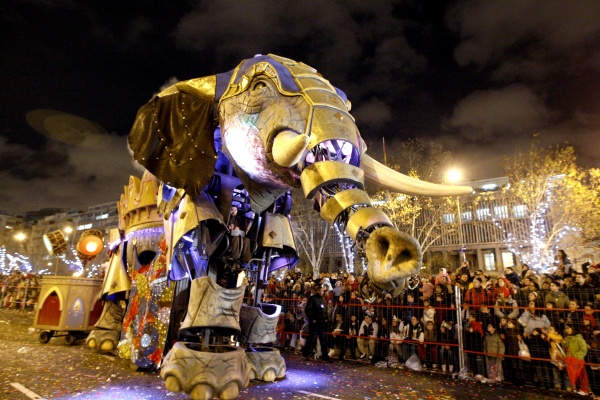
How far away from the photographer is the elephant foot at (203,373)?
3072 mm

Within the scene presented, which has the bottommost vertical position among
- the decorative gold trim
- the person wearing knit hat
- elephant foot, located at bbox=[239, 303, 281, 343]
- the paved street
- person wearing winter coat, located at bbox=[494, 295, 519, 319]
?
the paved street

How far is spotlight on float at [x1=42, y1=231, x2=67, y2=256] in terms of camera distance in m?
9.68

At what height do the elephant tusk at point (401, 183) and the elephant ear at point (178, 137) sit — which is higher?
the elephant ear at point (178, 137)

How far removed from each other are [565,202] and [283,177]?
19620 mm

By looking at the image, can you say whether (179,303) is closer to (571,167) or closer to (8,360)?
(8,360)

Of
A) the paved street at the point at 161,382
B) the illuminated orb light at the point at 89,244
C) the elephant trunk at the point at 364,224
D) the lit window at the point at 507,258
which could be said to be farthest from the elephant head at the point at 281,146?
the lit window at the point at 507,258

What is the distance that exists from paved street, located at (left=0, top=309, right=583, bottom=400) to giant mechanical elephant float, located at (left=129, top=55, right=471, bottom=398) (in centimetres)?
58

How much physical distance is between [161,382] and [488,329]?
5051 mm

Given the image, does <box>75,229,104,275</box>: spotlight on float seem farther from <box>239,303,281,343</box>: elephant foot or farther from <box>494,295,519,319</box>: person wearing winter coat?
<box>494,295,519,319</box>: person wearing winter coat

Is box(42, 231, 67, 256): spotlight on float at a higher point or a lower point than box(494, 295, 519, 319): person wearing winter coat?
higher

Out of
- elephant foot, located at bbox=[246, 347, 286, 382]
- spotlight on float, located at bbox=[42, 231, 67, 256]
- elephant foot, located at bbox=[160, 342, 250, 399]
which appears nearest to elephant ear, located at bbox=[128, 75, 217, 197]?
elephant foot, located at bbox=[160, 342, 250, 399]

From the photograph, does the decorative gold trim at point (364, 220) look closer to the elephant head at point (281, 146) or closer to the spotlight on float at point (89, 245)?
the elephant head at point (281, 146)

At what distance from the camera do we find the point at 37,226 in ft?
232

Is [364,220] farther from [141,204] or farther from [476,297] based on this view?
[476,297]
